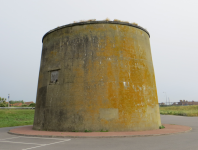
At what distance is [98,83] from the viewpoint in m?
10.4

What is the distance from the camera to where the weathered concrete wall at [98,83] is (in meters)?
10.1

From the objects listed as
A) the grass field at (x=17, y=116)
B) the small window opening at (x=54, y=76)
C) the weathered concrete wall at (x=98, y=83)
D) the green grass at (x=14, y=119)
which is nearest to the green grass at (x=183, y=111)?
the grass field at (x=17, y=116)

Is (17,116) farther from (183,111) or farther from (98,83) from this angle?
(183,111)

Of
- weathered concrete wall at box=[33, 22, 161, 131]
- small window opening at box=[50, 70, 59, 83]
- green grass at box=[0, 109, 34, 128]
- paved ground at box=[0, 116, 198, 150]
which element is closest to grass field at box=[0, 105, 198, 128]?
green grass at box=[0, 109, 34, 128]

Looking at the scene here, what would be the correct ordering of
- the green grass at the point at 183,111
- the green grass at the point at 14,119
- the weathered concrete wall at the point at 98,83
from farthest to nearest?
1. the green grass at the point at 183,111
2. the green grass at the point at 14,119
3. the weathered concrete wall at the point at 98,83

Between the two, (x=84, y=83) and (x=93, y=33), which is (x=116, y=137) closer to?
(x=84, y=83)

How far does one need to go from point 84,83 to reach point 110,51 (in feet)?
8.39

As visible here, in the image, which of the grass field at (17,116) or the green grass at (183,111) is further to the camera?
the green grass at (183,111)

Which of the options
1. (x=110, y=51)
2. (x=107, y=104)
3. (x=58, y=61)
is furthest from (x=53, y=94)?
(x=110, y=51)

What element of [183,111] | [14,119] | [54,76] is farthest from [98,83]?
[183,111]

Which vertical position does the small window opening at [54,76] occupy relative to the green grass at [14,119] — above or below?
above

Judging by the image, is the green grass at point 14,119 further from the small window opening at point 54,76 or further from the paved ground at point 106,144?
the paved ground at point 106,144

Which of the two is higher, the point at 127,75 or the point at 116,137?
the point at 127,75

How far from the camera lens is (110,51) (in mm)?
10938
